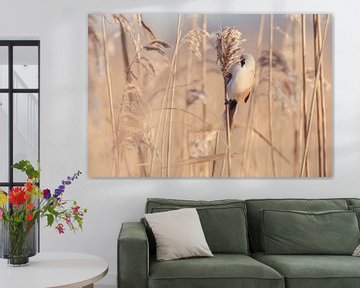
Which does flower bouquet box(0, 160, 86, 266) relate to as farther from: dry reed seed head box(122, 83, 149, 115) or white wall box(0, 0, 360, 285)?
dry reed seed head box(122, 83, 149, 115)

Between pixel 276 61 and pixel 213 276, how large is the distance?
192 cm

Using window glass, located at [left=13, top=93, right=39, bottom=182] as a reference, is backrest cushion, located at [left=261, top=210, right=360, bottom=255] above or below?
below

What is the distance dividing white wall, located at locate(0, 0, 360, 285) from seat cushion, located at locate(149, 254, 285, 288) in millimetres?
1062

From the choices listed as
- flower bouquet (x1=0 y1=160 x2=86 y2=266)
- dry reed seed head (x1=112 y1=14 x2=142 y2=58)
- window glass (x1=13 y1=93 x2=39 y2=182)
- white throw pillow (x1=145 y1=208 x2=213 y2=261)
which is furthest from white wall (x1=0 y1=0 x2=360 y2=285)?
flower bouquet (x1=0 y1=160 x2=86 y2=266)

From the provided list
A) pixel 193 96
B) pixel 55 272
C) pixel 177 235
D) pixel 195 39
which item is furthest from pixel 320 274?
pixel 195 39

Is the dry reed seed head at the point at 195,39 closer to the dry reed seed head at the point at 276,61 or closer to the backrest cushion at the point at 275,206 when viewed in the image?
the dry reed seed head at the point at 276,61

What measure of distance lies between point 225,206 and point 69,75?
63.2 inches

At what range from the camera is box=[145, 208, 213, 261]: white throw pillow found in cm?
394

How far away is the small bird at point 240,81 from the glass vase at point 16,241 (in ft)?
6.50

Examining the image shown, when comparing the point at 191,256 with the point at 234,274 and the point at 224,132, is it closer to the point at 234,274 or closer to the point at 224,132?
the point at 234,274

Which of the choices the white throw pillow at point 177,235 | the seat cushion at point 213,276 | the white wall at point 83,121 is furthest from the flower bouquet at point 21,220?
the white wall at point 83,121

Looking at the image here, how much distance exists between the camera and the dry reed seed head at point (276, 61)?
15.4 feet

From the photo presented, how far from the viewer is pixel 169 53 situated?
15.4ft

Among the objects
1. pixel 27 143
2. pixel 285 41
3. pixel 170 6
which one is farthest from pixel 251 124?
pixel 27 143
